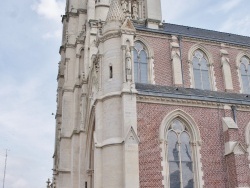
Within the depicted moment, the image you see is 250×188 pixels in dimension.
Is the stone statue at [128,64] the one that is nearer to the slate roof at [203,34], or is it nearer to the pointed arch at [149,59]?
the pointed arch at [149,59]

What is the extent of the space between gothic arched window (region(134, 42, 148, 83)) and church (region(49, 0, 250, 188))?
0.03 meters

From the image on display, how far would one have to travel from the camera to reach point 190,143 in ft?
63.5

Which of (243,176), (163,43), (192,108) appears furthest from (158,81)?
(243,176)

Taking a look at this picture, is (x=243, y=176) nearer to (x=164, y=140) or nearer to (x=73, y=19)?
(x=164, y=140)

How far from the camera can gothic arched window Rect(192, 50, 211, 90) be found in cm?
2586

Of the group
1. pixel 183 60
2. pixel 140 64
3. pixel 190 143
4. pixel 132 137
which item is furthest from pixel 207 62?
pixel 132 137

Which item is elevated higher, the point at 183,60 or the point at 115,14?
the point at 115,14

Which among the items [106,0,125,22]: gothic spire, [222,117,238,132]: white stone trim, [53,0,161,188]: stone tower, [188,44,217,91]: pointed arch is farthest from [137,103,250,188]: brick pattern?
[188,44,217,91]: pointed arch

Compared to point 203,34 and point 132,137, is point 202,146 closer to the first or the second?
point 132,137

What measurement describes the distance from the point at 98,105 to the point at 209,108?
19.6 ft

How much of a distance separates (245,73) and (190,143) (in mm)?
10393

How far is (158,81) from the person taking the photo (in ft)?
81.1

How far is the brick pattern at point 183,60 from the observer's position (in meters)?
25.1

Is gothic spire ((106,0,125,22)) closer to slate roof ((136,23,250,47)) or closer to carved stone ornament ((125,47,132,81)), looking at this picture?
carved stone ornament ((125,47,132,81))
